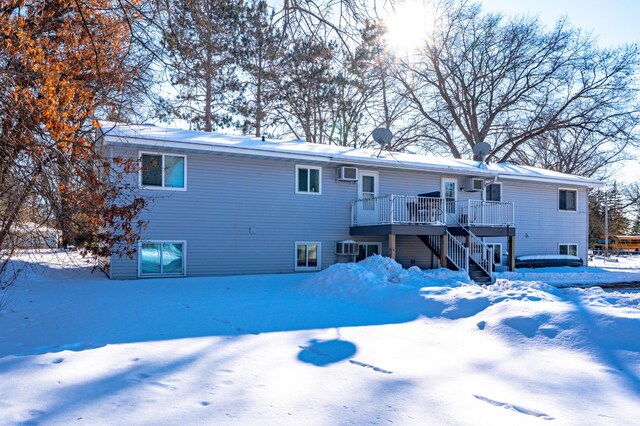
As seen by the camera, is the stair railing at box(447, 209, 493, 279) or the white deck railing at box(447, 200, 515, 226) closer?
the stair railing at box(447, 209, 493, 279)

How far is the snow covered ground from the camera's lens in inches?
139

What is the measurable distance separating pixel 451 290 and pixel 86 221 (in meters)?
5.86

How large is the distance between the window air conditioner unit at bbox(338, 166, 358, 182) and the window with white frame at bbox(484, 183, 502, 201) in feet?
20.3

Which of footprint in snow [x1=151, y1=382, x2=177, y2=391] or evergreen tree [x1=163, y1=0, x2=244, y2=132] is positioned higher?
evergreen tree [x1=163, y1=0, x2=244, y2=132]

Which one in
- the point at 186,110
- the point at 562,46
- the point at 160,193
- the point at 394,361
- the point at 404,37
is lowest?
the point at 394,361

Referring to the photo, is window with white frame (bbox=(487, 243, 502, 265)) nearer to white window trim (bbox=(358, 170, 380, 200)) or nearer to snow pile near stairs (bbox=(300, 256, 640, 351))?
white window trim (bbox=(358, 170, 380, 200))

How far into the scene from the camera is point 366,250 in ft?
54.6

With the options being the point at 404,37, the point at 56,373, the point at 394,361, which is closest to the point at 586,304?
the point at 394,361

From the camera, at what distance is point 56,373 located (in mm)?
4164

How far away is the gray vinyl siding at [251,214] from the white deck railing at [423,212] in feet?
1.81

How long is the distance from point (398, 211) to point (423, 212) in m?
0.94

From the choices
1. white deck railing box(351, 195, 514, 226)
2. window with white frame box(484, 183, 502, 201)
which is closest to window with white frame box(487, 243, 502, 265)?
window with white frame box(484, 183, 502, 201)

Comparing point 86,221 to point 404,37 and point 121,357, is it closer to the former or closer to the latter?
point 121,357

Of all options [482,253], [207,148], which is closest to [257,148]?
[207,148]
